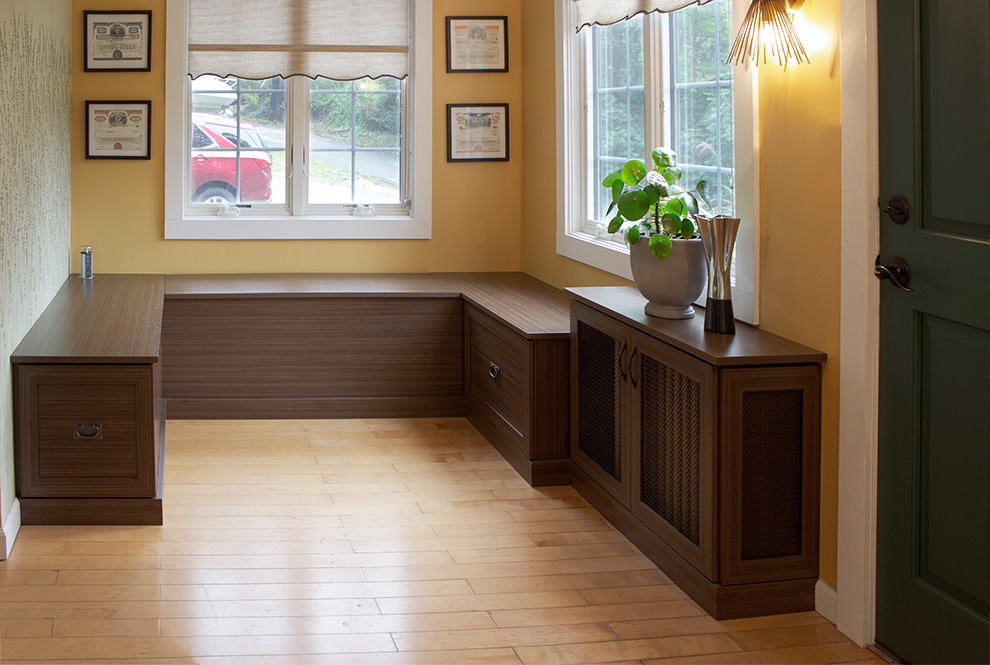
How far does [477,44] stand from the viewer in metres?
5.92

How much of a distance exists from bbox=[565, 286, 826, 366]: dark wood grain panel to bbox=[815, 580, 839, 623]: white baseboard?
0.65 metres

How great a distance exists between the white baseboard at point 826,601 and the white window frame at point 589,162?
2.74 feet

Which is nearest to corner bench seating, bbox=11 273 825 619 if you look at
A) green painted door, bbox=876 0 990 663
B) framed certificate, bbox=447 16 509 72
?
green painted door, bbox=876 0 990 663

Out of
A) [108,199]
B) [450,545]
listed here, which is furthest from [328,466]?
[108,199]

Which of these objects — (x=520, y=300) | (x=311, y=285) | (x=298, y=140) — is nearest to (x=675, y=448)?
(x=520, y=300)

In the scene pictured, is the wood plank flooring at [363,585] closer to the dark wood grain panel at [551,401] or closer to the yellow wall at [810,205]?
the dark wood grain panel at [551,401]

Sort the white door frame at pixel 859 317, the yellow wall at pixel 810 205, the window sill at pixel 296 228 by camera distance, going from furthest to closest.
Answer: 1. the window sill at pixel 296 228
2. the yellow wall at pixel 810 205
3. the white door frame at pixel 859 317

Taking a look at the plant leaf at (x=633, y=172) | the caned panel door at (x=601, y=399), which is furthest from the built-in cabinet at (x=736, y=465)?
the plant leaf at (x=633, y=172)

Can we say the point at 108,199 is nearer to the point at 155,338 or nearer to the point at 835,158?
the point at 155,338

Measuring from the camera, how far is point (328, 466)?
450 centimetres

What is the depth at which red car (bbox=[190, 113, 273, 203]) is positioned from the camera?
585cm

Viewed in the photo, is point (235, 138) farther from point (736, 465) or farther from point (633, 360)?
point (736, 465)

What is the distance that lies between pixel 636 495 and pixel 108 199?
3625mm

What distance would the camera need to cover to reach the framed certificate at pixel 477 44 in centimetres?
589
